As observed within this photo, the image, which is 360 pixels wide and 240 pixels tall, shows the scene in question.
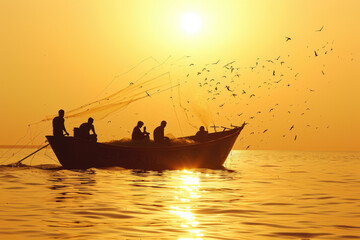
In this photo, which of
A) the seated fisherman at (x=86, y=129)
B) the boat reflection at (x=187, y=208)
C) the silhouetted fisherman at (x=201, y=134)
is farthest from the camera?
the silhouetted fisherman at (x=201, y=134)

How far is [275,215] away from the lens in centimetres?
1329

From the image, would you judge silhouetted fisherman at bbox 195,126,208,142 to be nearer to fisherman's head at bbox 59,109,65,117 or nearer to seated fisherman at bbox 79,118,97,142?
seated fisherman at bbox 79,118,97,142

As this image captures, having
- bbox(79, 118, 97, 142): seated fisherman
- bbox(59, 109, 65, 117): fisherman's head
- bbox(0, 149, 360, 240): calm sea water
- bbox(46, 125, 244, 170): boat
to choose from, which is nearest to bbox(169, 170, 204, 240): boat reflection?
bbox(0, 149, 360, 240): calm sea water

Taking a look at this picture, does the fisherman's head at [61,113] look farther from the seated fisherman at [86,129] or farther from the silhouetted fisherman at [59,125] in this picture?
the seated fisherman at [86,129]

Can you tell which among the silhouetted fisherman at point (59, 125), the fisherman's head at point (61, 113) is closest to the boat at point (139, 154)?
the silhouetted fisherman at point (59, 125)

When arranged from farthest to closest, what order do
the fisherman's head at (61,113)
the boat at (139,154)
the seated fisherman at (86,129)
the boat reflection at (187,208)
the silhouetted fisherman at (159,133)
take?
the silhouetted fisherman at (159,133), the seated fisherman at (86,129), the boat at (139,154), the fisherman's head at (61,113), the boat reflection at (187,208)

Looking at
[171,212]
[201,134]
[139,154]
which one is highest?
[201,134]

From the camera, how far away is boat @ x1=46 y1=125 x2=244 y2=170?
27.9 m

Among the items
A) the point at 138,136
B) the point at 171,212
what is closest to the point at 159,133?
the point at 138,136

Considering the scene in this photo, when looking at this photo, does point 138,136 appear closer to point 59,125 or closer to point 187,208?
point 59,125

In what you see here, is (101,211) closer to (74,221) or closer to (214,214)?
(74,221)

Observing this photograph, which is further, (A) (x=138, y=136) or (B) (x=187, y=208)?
(A) (x=138, y=136)

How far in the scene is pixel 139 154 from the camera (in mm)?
29797

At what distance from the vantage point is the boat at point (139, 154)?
27891mm
